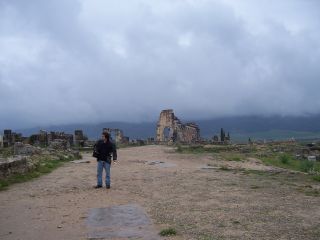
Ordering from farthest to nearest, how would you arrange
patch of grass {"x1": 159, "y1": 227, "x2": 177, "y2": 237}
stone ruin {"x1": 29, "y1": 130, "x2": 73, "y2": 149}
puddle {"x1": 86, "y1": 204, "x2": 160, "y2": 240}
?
1. stone ruin {"x1": 29, "y1": 130, "x2": 73, "y2": 149}
2. puddle {"x1": 86, "y1": 204, "x2": 160, "y2": 240}
3. patch of grass {"x1": 159, "y1": 227, "x2": 177, "y2": 237}

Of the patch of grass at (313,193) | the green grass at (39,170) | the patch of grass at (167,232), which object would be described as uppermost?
the green grass at (39,170)

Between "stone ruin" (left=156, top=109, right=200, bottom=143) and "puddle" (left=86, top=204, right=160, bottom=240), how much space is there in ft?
177

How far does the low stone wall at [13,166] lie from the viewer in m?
19.4

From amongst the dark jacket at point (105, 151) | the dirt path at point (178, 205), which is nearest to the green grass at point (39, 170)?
the dirt path at point (178, 205)

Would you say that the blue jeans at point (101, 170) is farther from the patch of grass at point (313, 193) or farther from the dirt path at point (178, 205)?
the patch of grass at point (313, 193)

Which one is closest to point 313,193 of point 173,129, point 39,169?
point 39,169

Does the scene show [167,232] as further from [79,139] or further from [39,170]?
[79,139]

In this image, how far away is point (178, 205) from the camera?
42.4 feet

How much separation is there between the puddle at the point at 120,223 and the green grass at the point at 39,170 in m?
6.65

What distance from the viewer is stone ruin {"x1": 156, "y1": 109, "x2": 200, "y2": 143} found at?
221 ft

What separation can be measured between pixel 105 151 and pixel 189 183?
10.6ft

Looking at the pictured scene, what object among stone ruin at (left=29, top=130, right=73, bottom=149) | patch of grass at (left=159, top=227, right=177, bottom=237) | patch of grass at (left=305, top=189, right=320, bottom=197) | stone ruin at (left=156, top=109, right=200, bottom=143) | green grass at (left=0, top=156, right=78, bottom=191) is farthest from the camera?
stone ruin at (left=156, top=109, right=200, bottom=143)

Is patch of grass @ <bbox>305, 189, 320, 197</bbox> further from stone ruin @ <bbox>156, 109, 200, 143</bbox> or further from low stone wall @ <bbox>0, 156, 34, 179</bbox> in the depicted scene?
stone ruin @ <bbox>156, 109, 200, 143</bbox>

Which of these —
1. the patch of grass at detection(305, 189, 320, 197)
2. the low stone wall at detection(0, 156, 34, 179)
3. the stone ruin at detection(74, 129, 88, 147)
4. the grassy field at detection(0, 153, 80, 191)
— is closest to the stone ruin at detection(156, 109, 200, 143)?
the stone ruin at detection(74, 129, 88, 147)
